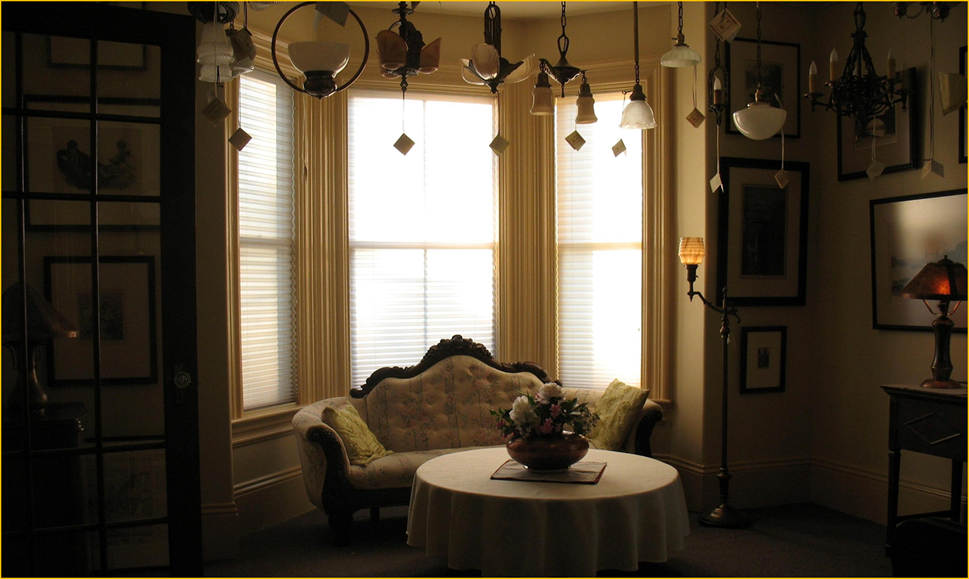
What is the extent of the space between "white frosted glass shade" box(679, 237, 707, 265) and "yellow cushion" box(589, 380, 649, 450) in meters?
0.80

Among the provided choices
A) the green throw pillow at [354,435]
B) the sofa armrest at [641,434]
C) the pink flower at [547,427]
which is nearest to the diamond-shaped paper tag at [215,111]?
the pink flower at [547,427]

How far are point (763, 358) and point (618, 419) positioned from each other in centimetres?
112

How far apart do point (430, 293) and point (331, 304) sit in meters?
0.68

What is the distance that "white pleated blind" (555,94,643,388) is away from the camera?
5.16m

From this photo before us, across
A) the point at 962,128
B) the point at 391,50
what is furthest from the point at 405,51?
the point at 962,128

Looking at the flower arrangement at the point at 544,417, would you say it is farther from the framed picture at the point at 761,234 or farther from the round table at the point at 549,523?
A: the framed picture at the point at 761,234

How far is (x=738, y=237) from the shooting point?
4.78 m

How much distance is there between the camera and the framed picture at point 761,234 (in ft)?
15.5

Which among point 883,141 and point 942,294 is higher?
point 883,141

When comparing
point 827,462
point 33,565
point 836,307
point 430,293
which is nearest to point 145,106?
point 33,565

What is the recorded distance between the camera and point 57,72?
296cm

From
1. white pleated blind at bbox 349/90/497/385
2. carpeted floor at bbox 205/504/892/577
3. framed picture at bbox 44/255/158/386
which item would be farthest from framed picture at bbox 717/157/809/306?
framed picture at bbox 44/255/158/386

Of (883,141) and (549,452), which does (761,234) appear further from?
(549,452)

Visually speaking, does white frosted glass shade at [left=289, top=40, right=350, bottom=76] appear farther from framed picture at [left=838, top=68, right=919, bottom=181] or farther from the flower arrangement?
framed picture at [left=838, top=68, right=919, bottom=181]
